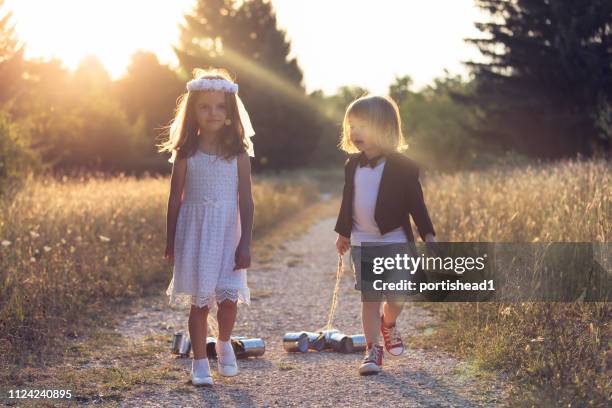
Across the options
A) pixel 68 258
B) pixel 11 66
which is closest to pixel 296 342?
pixel 68 258

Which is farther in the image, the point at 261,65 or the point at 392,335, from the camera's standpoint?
the point at 261,65

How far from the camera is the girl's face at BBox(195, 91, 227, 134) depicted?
4.73 metres

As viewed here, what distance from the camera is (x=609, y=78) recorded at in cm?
2348

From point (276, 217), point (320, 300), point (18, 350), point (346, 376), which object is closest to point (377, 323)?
point (346, 376)

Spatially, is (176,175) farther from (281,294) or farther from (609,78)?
(609,78)

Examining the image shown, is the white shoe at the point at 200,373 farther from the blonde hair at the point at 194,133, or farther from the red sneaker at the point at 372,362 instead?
the blonde hair at the point at 194,133

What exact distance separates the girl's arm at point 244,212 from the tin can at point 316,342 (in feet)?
3.95

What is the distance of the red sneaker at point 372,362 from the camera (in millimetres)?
4750

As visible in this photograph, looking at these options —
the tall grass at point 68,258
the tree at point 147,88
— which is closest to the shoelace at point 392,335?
the tall grass at point 68,258

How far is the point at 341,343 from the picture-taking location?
5613 millimetres

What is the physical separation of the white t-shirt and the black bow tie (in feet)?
0.06

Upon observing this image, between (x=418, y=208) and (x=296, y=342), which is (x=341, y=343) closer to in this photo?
(x=296, y=342)

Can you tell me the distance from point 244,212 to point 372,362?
4.15ft

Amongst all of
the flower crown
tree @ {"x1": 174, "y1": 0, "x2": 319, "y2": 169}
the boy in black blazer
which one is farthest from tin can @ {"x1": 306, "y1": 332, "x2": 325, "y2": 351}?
tree @ {"x1": 174, "y1": 0, "x2": 319, "y2": 169}
